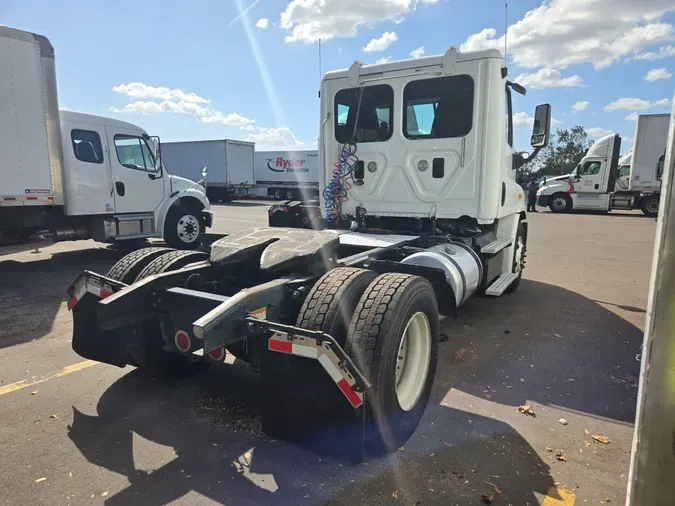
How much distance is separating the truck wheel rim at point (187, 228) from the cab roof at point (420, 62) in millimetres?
6167

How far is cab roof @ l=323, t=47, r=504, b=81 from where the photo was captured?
5105 mm

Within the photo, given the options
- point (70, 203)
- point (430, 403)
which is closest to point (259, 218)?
point (70, 203)

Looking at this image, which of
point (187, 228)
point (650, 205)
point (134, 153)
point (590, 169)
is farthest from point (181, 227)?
point (650, 205)

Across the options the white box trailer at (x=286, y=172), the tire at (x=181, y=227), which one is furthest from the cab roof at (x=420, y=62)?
the white box trailer at (x=286, y=172)

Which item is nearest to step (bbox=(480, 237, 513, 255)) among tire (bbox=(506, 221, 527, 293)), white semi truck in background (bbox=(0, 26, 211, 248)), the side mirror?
tire (bbox=(506, 221, 527, 293))

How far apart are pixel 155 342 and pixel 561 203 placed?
78.7 ft

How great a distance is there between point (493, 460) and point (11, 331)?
17.1 feet

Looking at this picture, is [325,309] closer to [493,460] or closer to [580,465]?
[493,460]

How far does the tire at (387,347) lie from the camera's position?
2670mm

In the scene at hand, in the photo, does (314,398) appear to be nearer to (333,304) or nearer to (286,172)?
(333,304)

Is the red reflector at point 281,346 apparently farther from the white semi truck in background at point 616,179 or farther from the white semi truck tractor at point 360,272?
the white semi truck in background at point 616,179

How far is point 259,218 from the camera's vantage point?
18766mm

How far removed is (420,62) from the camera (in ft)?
17.6

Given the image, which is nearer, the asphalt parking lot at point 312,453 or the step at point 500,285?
the asphalt parking lot at point 312,453
